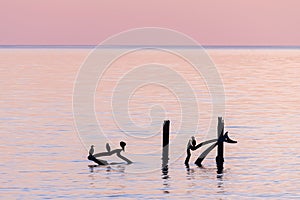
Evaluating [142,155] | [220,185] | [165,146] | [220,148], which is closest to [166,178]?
[165,146]

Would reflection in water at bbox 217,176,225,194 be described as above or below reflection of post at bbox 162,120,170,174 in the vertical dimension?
below

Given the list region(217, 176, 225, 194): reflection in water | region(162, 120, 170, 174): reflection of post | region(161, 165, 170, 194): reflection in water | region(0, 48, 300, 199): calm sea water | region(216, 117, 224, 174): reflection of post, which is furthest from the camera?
region(162, 120, 170, 174): reflection of post

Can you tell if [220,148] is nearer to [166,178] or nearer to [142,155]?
[166,178]

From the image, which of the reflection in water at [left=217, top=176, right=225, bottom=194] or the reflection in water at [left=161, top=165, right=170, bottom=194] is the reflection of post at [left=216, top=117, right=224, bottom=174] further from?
the reflection in water at [left=161, top=165, right=170, bottom=194]

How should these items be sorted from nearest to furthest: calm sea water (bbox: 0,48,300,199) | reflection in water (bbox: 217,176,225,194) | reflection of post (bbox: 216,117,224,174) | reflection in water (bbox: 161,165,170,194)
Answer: reflection in water (bbox: 217,176,225,194)
calm sea water (bbox: 0,48,300,199)
reflection in water (bbox: 161,165,170,194)
reflection of post (bbox: 216,117,224,174)

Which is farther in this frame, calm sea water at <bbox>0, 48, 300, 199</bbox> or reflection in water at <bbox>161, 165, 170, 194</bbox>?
reflection in water at <bbox>161, 165, 170, 194</bbox>

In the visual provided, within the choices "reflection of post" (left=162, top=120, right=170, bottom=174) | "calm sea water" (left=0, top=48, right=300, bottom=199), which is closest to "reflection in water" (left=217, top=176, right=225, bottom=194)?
"calm sea water" (left=0, top=48, right=300, bottom=199)

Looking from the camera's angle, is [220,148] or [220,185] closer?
[220,185]

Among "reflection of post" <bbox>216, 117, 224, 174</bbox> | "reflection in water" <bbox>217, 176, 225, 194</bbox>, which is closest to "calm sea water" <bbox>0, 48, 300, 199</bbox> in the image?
"reflection in water" <bbox>217, 176, 225, 194</bbox>

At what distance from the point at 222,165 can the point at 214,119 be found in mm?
26339

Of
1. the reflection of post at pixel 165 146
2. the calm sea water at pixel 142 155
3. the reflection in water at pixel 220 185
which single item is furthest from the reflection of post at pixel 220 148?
the reflection of post at pixel 165 146

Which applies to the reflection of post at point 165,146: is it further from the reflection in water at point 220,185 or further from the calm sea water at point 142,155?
the reflection in water at point 220,185

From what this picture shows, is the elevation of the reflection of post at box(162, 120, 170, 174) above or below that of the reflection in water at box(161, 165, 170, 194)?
above

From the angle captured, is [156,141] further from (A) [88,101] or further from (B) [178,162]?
(A) [88,101]
